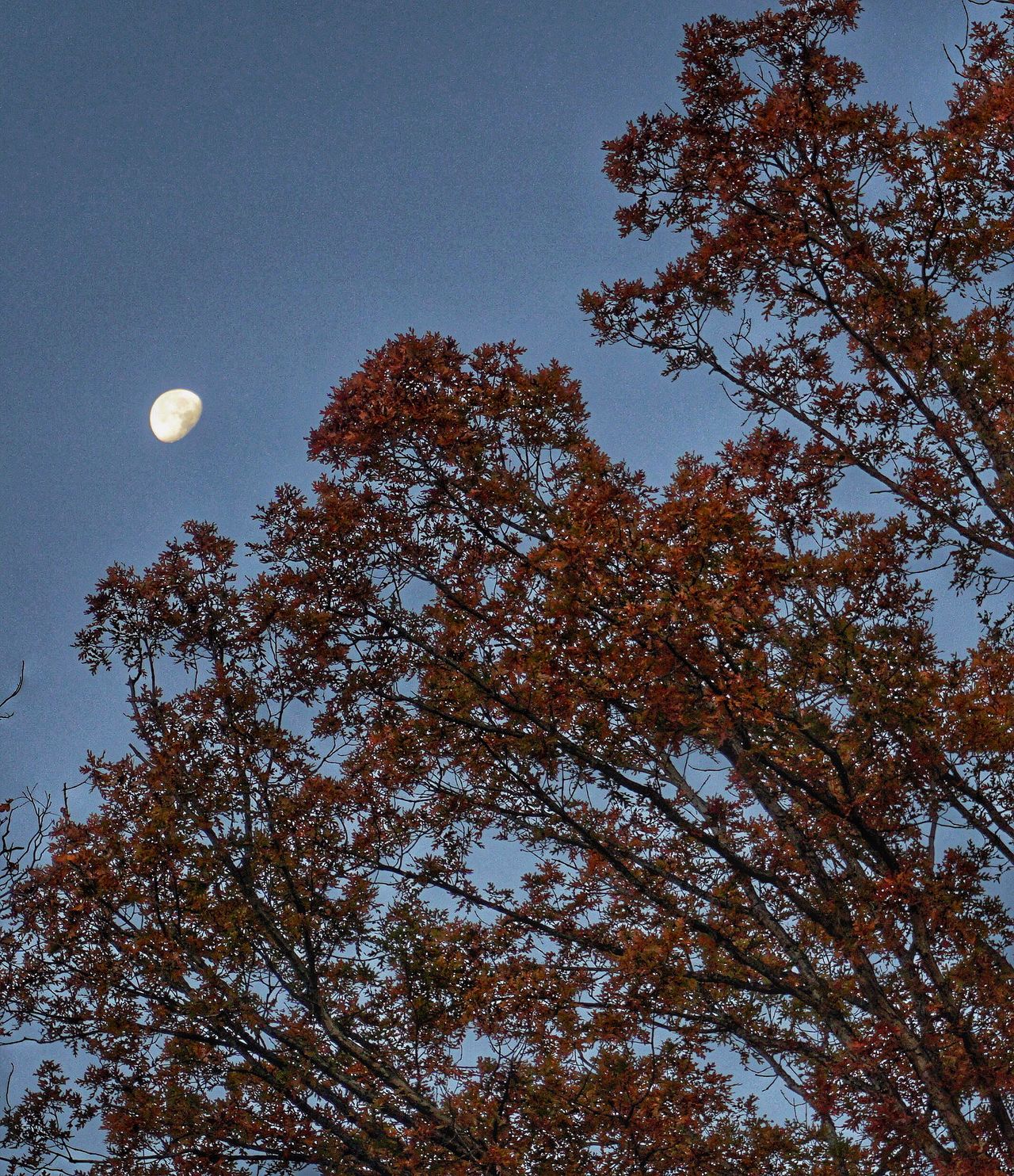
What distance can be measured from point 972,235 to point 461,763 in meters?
6.18

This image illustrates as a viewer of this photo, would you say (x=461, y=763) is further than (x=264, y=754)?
No

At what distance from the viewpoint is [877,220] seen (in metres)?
8.15

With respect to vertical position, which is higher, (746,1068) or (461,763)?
(461,763)

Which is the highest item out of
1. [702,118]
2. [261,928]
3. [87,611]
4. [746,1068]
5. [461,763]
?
[702,118]

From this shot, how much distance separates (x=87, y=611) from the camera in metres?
8.59

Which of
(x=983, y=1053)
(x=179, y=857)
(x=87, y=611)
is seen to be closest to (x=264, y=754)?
(x=179, y=857)

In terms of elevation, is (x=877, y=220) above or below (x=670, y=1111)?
above

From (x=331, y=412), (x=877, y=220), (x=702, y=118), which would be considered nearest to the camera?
(x=331, y=412)

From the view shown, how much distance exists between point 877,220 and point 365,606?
218 inches

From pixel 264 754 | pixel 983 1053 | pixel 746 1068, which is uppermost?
pixel 264 754

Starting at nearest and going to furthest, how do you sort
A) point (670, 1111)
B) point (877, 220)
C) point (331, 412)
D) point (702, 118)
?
1. point (670, 1111)
2. point (331, 412)
3. point (877, 220)
4. point (702, 118)

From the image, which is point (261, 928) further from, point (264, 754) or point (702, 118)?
point (702, 118)

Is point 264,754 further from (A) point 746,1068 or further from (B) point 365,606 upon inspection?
(A) point 746,1068

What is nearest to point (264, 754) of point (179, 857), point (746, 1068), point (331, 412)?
point (179, 857)
